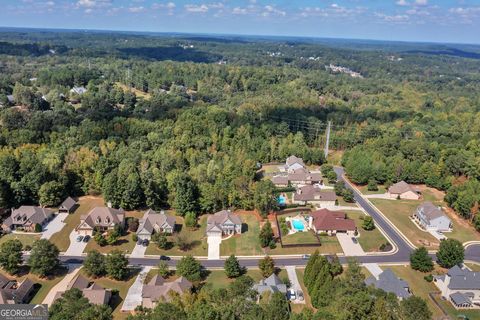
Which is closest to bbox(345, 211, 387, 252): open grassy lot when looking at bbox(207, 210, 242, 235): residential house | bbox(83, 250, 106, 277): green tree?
bbox(207, 210, 242, 235): residential house

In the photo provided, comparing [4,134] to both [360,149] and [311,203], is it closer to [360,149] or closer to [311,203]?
[311,203]

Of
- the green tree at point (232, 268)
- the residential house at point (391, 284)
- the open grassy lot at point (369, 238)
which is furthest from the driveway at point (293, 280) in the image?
the open grassy lot at point (369, 238)

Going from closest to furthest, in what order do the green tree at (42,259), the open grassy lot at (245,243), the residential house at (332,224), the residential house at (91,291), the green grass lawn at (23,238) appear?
1. the residential house at (91,291)
2. the green tree at (42,259)
3. the open grassy lot at (245,243)
4. the green grass lawn at (23,238)
5. the residential house at (332,224)

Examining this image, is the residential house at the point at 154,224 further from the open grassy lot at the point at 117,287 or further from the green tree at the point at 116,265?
the green tree at the point at 116,265

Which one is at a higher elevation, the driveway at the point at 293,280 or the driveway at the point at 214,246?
the driveway at the point at 293,280

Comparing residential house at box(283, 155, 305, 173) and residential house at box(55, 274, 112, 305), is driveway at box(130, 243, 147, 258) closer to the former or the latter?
residential house at box(55, 274, 112, 305)

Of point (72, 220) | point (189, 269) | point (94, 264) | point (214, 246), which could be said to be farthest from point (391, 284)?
point (72, 220)
